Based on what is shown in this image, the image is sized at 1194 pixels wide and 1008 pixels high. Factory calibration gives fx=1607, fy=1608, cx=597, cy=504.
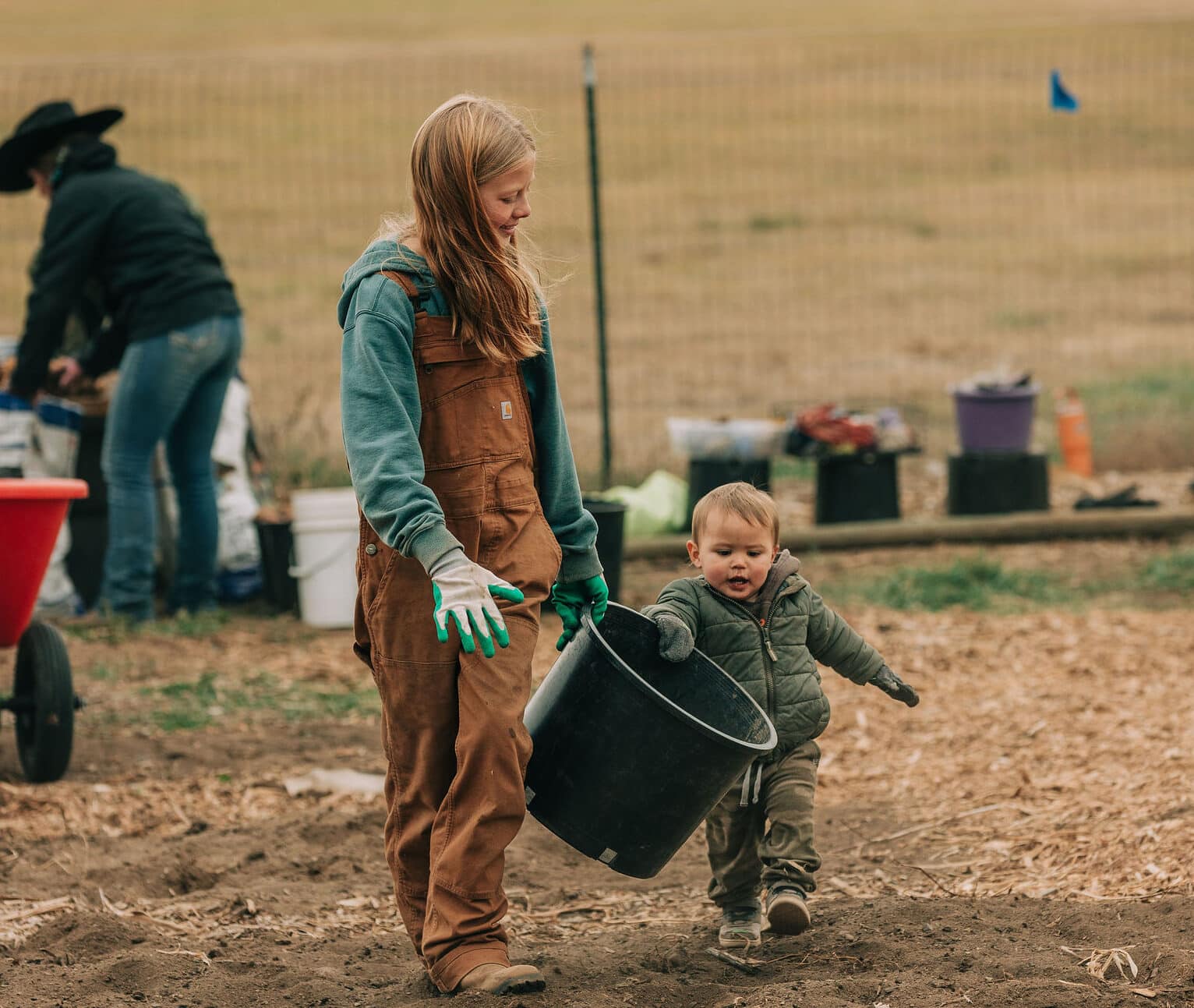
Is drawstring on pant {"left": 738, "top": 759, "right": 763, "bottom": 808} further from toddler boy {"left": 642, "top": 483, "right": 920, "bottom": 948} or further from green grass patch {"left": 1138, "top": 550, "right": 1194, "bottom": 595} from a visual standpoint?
green grass patch {"left": 1138, "top": 550, "right": 1194, "bottom": 595}

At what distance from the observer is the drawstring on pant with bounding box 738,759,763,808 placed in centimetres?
369

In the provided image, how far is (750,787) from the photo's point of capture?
3703mm

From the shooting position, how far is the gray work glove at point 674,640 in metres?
3.53

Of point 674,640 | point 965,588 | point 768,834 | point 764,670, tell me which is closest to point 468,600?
point 674,640

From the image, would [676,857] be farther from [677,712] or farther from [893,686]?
[677,712]

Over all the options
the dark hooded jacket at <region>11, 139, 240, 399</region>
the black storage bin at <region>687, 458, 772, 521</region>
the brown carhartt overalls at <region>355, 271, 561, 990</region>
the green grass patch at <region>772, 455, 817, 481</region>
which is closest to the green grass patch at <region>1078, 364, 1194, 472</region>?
the green grass patch at <region>772, 455, 817, 481</region>

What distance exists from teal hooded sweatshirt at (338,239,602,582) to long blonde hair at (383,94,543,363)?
0.06 metres

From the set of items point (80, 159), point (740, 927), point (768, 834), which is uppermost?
point (80, 159)

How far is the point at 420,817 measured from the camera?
3.38 meters

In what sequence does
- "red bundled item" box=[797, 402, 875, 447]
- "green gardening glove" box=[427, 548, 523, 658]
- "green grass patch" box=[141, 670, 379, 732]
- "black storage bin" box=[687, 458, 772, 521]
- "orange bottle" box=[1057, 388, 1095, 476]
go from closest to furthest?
"green gardening glove" box=[427, 548, 523, 658], "green grass patch" box=[141, 670, 379, 732], "black storage bin" box=[687, 458, 772, 521], "red bundled item" box=[797, 402, 875, 447], "orange bottle" box=[1057, 388, 1095, 476]

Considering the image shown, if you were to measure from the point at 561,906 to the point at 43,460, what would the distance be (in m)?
4.14

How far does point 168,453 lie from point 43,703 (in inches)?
95.5

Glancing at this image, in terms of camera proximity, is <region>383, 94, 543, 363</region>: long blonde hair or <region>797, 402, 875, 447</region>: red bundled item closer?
<region>383, 94, 543, 363</region>: long blonde hair

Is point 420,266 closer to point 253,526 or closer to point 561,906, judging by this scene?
point 561,906
